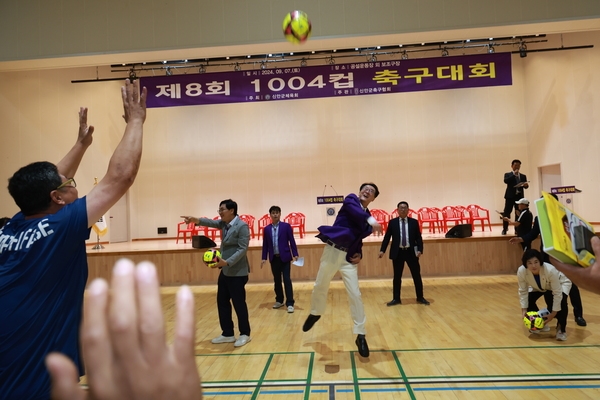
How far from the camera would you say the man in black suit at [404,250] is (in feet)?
23.6

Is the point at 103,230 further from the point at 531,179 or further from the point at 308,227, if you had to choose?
the point at 531,179

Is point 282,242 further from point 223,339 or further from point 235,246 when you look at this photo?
point 223,339

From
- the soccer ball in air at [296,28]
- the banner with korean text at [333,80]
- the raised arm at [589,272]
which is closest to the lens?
the raised arm at [589,272]

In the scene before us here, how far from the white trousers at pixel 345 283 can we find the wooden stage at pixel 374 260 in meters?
4.55

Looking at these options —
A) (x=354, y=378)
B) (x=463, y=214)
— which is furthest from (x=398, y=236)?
(x=463, y=214)

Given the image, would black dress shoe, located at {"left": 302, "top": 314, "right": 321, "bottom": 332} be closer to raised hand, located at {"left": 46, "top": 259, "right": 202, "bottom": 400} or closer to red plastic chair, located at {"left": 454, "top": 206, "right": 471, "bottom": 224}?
raised hand, located at {"left": 46, "top": 259, "right": 202, "bottom": 400}

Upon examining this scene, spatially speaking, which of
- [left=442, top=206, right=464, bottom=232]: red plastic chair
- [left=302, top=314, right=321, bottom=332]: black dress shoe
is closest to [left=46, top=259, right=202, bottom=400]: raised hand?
[left=302, top=314, right=321, bottom=332]: black dress shoe

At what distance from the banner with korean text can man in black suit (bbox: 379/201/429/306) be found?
3.16 metres

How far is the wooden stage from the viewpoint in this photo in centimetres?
937

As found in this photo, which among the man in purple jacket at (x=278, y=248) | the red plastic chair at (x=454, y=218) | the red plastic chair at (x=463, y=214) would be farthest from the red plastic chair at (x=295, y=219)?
the man in purple jacket at (x=278, y=248)

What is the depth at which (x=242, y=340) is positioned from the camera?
17.0ft

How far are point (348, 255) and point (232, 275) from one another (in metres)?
1.58

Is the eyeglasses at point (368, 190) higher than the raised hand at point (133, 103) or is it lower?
lower

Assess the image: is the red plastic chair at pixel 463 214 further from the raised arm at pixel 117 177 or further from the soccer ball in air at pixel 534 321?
the raised arm at pixel 117 177
